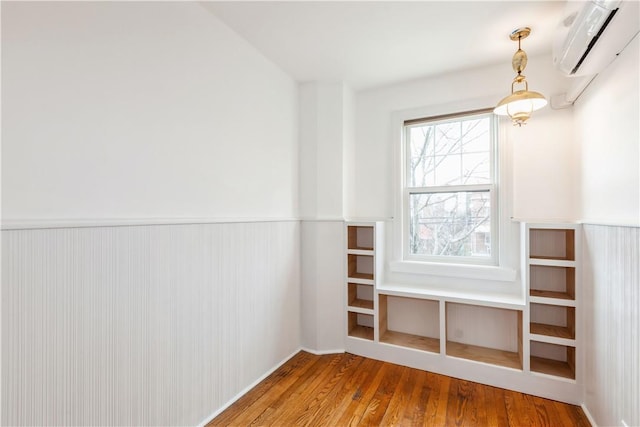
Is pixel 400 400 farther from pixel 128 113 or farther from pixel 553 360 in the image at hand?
pixel 128 113

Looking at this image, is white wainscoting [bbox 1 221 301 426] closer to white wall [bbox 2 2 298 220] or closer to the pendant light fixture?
white wall [bbox 2 2 298 220]

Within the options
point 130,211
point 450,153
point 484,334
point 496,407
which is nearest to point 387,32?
point 450,153

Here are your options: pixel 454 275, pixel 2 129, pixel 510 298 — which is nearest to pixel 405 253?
pixel 454 275

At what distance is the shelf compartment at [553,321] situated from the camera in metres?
2.15

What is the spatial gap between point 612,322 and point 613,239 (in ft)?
1.56

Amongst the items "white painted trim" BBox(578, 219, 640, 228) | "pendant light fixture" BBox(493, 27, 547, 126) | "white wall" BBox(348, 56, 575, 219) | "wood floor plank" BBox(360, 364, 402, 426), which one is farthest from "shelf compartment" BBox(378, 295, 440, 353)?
"pendant light fixture" BBox(493, 27, 547, 126)

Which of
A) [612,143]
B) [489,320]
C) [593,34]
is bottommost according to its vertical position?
[489,320]

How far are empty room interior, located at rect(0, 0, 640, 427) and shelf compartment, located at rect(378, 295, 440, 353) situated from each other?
0.02 metres

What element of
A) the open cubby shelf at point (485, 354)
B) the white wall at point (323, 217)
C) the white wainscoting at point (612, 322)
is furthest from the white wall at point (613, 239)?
the white wall at point (323, 217)

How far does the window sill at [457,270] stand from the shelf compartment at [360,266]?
0.22 metres

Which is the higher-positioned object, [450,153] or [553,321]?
[450,153]

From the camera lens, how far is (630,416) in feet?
4.62

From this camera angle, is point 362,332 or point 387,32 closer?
point 387,32

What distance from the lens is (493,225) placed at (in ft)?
8.43
